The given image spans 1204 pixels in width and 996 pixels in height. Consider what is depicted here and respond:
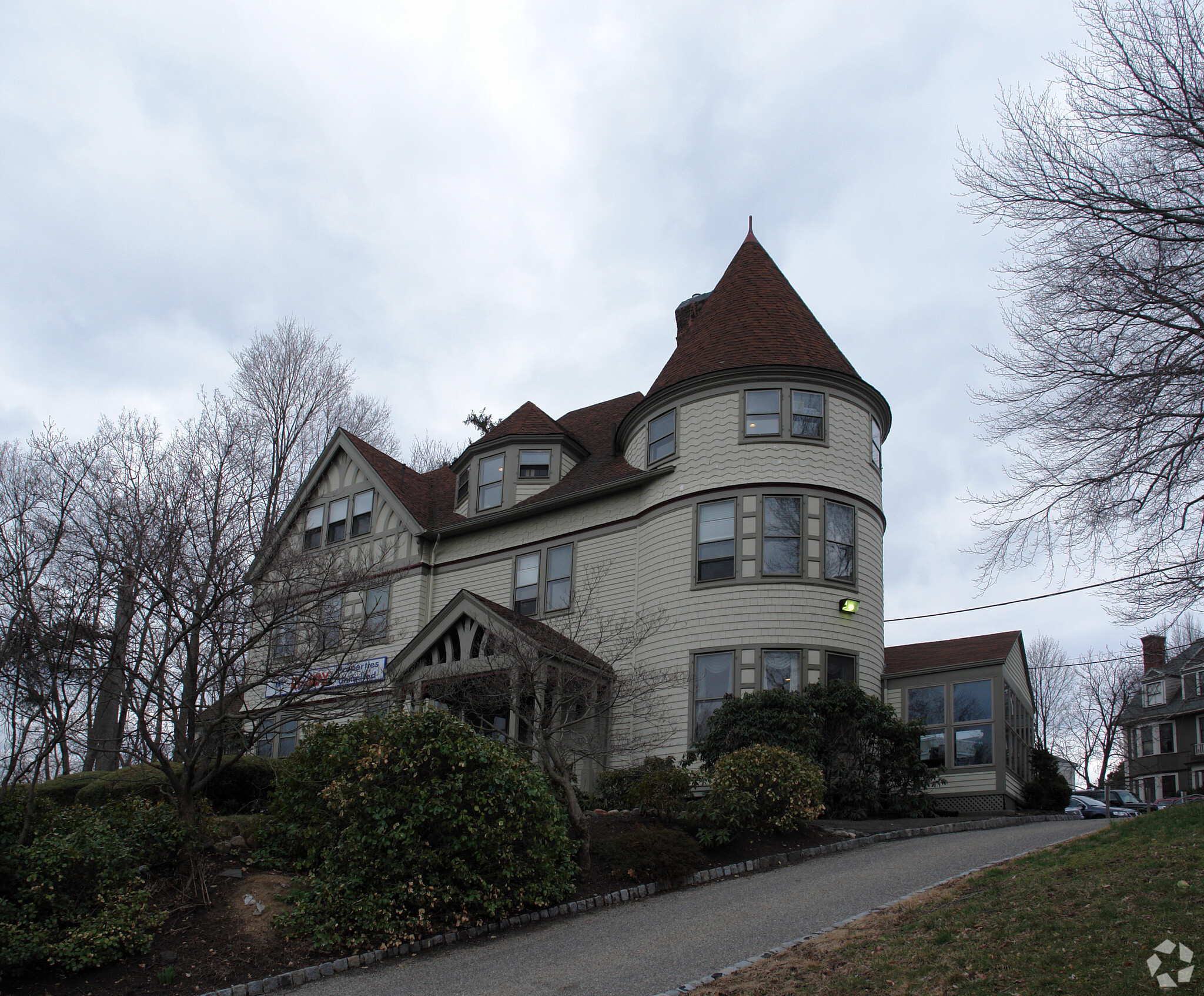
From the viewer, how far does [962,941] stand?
8.20 m

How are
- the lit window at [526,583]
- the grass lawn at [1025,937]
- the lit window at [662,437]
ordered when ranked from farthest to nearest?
the lit window at [526,583]
the lit window at [662,437]
the grass lawn at [1025,937]

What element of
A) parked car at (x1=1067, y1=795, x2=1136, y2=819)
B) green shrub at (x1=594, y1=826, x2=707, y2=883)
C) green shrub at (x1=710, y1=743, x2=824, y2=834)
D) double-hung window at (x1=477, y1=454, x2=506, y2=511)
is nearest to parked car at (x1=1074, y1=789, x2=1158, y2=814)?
parked car at (x1=1067, y1=795, x2=1136, y2=819)

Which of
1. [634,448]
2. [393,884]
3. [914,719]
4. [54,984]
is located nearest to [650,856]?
[393,884]

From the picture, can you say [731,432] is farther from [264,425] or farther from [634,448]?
[264,425]

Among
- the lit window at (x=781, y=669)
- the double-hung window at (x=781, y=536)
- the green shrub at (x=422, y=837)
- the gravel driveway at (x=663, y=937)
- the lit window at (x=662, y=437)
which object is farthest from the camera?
the lit window at (x=662, y=437)

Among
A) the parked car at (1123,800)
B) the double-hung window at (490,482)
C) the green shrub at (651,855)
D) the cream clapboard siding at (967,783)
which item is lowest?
the parked car at (1123,800)

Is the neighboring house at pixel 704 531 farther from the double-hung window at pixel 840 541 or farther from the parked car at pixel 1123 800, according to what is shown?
the parked car at pixel 1123 800

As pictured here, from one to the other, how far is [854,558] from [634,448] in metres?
5.65

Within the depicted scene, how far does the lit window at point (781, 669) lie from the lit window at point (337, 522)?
42.2ft

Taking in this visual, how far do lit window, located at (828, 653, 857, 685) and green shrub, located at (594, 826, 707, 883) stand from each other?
7.44 m

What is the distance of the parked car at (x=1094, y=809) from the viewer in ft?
80.6

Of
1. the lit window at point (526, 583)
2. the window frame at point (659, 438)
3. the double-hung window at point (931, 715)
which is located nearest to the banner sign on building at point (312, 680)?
the lit window at point (526, 583)

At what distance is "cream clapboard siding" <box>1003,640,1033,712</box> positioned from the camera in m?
21.3

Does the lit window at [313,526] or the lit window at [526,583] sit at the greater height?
the lit window at [313,526]
